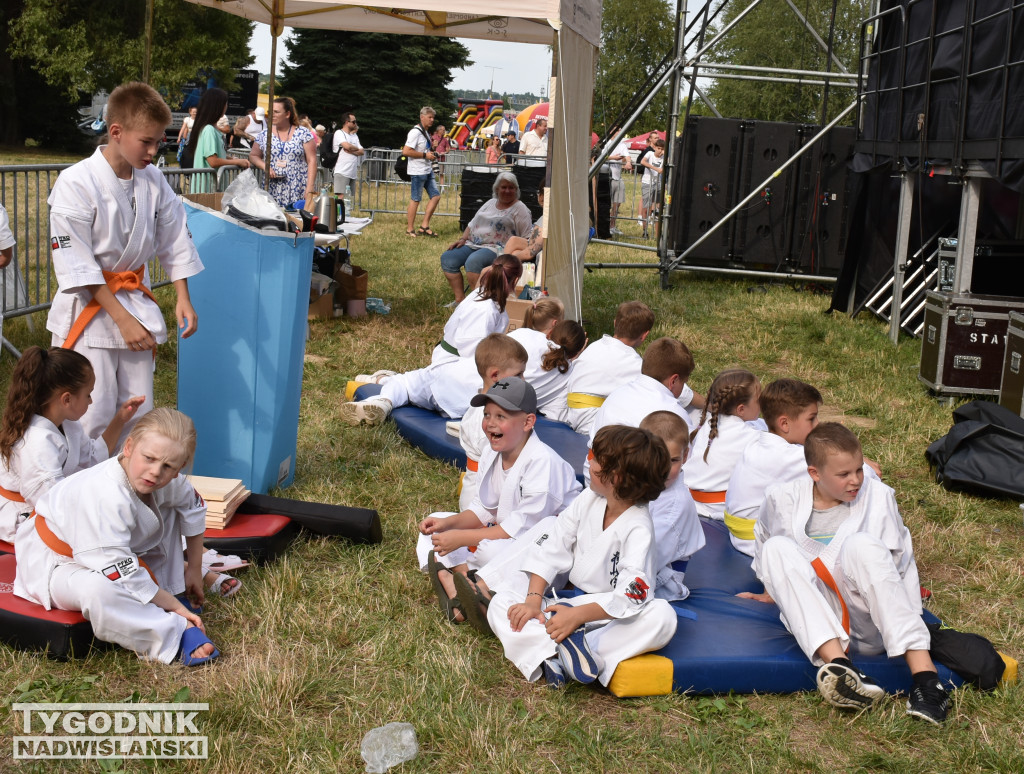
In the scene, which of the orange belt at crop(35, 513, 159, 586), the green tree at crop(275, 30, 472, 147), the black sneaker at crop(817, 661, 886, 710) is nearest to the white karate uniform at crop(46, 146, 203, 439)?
the orange belt at crop(35, 513, 159, 586)

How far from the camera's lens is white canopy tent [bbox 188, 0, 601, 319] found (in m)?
7.46

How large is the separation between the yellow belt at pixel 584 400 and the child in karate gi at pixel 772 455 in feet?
5.53

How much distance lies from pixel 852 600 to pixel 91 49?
33.8 metres

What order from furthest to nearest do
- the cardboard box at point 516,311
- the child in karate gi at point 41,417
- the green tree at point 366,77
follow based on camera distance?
the green tree at point 366,77 → the cardboard box at point 516,311 → the child in karate gi at point 41,417

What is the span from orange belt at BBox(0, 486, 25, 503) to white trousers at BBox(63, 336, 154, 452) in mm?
359

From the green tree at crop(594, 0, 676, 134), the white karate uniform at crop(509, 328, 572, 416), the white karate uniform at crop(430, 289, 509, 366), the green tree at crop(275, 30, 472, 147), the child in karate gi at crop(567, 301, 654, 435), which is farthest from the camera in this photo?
the green tree at crop(594, 0, 676, 134)

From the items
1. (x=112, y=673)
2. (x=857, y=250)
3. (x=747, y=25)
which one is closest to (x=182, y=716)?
(x=112, y=673)

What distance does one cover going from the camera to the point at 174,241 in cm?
461

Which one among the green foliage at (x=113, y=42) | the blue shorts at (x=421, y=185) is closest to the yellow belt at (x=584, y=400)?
the blue shorts at (x=421, y=185)

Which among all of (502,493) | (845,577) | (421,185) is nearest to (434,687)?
(502,493)

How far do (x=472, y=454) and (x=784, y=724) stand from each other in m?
2.03

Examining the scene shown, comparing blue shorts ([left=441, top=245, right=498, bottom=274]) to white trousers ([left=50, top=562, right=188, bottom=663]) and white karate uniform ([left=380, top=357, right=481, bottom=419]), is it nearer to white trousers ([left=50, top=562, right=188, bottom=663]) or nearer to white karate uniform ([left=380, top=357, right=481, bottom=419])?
white karate uniform ([left=380, top=357, right=481, bottom=419])

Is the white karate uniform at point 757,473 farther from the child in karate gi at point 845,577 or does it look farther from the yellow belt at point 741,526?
the child in karate gi at point 845,577

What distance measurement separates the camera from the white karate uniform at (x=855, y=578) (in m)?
3.50
